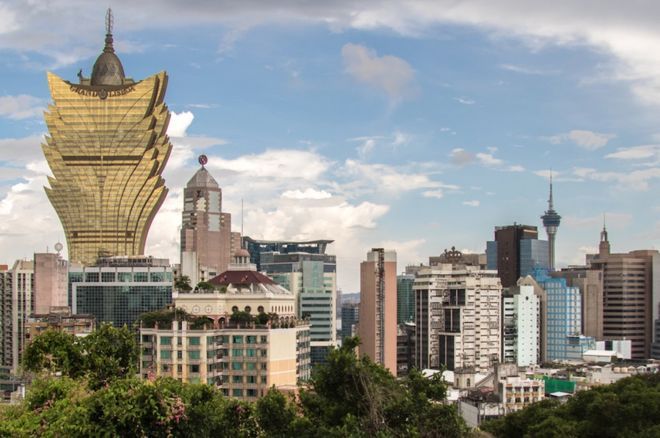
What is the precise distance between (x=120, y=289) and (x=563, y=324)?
60940 millimetres

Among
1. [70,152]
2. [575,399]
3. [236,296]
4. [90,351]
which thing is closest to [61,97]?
[70,152]

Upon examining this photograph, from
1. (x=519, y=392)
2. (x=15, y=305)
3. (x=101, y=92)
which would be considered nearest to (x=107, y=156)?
(x=101, y=92)

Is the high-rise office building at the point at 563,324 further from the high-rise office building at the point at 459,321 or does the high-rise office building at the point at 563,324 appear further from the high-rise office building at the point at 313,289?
the high-rise office building at the point at 313,289

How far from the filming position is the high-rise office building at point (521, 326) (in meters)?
146

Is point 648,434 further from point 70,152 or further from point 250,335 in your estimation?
point 70,152

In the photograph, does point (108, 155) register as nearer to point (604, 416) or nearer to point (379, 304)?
point (379, 304)

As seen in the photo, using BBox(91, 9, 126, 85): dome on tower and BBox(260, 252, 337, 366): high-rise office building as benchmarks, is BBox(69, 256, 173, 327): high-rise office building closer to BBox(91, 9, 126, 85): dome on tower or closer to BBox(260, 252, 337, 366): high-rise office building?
BBox(260, 252, 337, 366): high-rise office building

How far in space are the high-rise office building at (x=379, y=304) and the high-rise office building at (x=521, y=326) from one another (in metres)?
23.9

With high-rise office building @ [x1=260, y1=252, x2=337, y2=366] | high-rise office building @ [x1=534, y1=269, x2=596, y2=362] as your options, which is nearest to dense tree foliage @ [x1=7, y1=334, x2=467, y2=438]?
high-rise office building @ [x1=260, y1=252, x2=337, y2=366]

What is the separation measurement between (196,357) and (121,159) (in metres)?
86.3

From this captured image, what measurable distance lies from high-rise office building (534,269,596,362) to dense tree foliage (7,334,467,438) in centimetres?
11501

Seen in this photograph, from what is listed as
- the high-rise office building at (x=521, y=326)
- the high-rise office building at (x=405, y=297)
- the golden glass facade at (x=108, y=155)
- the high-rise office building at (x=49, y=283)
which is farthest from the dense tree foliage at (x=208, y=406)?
the high-rise office building at (x=405, y=297)

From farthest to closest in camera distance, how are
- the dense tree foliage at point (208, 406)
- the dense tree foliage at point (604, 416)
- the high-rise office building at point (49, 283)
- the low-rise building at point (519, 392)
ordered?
the high-rise office building at point (49, 283)
the low-rise building at point (519, 392)
the dense tree foliage at point (604, 416)
the dense tree foliage at point (208, 406)

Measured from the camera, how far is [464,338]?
453 ft
